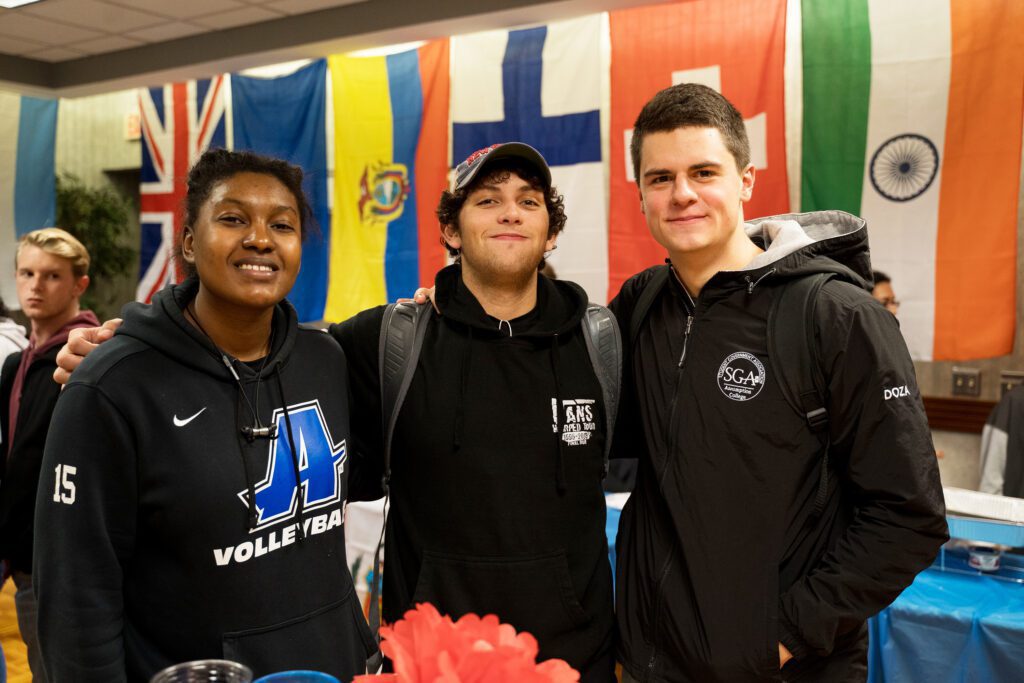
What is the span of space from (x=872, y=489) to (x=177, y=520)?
46.6 inches

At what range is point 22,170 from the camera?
6.99 metres

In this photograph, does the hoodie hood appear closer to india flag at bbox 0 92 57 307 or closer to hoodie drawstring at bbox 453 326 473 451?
A: hoodie drawstring at bbox 453 326 473 451

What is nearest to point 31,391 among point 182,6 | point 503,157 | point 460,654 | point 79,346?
point 79,346

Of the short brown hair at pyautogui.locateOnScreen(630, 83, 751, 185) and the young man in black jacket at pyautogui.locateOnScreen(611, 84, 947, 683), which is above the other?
the short brown hair at pyautogui.locateOnScreen(630, 83, 751, 185)

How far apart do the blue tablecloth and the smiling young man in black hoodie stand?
4.30 feet

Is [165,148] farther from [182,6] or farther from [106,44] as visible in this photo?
[182,6]

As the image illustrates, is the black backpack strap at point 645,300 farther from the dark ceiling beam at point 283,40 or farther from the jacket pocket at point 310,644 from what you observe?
the dark ceiling beam at point 283,40

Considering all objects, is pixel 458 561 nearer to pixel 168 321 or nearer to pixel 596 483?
pixel 596 483

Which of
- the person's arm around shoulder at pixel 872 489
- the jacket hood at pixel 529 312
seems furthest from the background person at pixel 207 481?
the person's arm around shoulder at pixel 872 489

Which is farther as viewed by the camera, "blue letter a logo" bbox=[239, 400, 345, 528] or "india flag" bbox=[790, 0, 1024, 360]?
"india flag" bbox=[790, 0, 1024, 360]

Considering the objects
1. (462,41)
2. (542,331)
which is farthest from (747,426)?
(462,41)

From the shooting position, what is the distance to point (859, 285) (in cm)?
151

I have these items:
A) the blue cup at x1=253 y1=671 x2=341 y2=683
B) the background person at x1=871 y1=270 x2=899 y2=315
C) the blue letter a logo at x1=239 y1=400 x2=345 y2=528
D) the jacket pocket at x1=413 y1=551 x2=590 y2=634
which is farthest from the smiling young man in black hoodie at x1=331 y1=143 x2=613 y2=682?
the background person at x1=871 y1=270 x2=899 y2=315

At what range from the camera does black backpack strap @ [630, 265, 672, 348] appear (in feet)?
5.63
